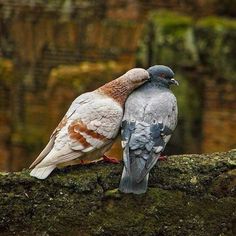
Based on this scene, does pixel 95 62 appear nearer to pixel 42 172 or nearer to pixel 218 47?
pixel 218 47

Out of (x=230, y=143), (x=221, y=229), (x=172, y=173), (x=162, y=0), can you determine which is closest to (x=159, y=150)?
(x=172, y=173)

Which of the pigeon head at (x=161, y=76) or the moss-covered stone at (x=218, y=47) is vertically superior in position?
the pigeon head at (x=161, y=76)

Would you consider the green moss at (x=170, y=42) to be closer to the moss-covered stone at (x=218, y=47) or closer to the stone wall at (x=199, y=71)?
the stone wall at (x=199, y=71)

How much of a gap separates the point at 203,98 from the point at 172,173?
6.18m

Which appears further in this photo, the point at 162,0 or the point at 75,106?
the point at 162,0

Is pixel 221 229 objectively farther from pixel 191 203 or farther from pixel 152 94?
pixel 152 94

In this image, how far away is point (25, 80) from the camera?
12.9 metres

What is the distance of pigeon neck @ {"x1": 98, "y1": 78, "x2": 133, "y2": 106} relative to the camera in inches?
265

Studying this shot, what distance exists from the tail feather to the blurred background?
6134 mm

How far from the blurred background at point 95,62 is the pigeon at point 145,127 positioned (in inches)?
217

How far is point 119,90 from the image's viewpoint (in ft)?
22.1

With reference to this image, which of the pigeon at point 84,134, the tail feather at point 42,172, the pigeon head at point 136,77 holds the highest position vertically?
the pigeon head at point 136,77

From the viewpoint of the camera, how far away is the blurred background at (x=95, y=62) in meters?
12.5

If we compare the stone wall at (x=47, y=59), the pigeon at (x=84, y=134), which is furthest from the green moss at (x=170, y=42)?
the pigeon at (x=84, y=134)
